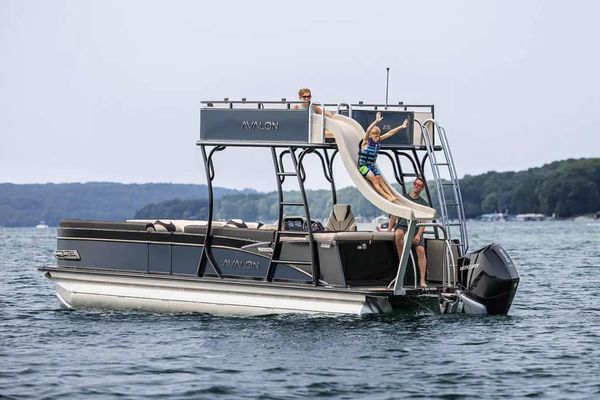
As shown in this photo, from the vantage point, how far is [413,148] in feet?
75.0

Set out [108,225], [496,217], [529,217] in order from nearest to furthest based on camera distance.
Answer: [108,225] → [529,217] → [496,217]

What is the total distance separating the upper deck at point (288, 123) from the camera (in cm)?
2156

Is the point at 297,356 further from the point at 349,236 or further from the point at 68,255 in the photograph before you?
the point at 68,255

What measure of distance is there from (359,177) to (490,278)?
100 inches

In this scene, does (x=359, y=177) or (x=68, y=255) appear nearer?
(x=359, y=177)

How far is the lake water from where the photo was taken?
652 inches

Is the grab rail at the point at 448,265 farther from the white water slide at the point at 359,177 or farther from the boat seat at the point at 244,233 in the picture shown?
the boat seat at the point at 244,233

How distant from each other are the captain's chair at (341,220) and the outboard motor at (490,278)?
2.11m

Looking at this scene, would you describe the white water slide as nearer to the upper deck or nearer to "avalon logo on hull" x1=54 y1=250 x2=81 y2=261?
the upper deck

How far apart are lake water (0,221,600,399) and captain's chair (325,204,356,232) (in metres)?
2.22

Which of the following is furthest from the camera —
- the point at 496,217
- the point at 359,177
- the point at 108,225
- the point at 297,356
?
the point at 496,217

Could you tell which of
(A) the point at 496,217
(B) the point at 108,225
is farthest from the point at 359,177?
(A) the point at 496,217

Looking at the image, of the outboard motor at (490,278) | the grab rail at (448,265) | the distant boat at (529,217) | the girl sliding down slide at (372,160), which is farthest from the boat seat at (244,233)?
the distant boat at (529,217)

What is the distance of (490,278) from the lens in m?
21.7
